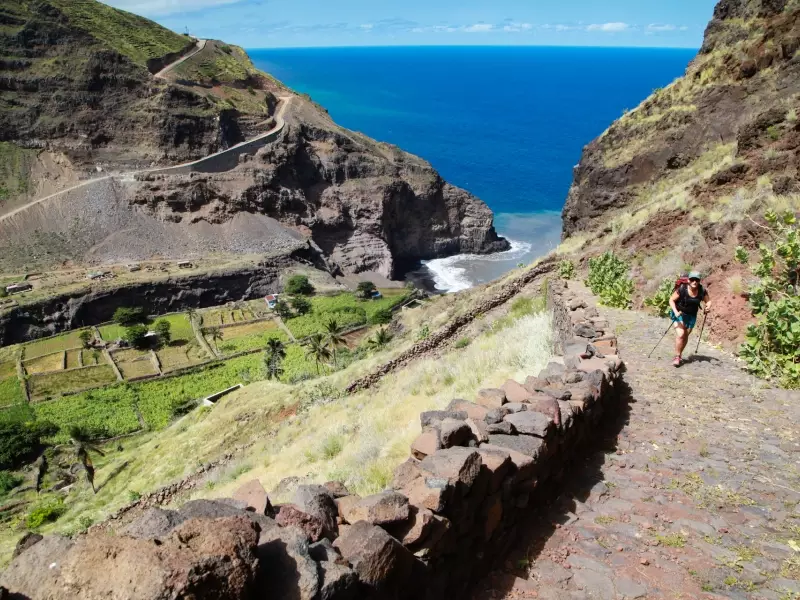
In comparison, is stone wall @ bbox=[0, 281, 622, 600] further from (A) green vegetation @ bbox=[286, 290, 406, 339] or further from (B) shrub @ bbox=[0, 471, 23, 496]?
(A) green vegetation @ bbox=[286, 290, 406, 339]

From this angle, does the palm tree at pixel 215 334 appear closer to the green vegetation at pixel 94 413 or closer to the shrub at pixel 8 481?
the green vegetation at pixel 94 413

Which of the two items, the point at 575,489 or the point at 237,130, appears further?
the point at 237,130

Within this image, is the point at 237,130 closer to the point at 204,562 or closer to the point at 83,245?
the point at 83,245

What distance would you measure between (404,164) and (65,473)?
247 feet

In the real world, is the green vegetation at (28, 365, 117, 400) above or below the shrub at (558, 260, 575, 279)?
below

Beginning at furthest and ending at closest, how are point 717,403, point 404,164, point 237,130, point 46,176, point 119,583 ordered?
point 404,164
point 237,130
point 46,176
point 717,403
point 119,583

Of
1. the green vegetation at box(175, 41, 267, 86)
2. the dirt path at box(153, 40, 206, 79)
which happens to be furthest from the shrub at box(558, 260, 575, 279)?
the dirt path at box(153, 40, 206, 79)

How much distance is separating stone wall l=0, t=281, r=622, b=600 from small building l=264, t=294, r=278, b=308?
63.2m

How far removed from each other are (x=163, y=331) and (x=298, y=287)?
1742 cm

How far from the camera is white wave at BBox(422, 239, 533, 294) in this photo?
87750 millimetres

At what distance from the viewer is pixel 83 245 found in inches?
2901

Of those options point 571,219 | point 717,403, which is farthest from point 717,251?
point 571,219

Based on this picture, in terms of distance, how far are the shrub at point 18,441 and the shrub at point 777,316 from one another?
4443cm

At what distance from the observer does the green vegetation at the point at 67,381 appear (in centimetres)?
4802
